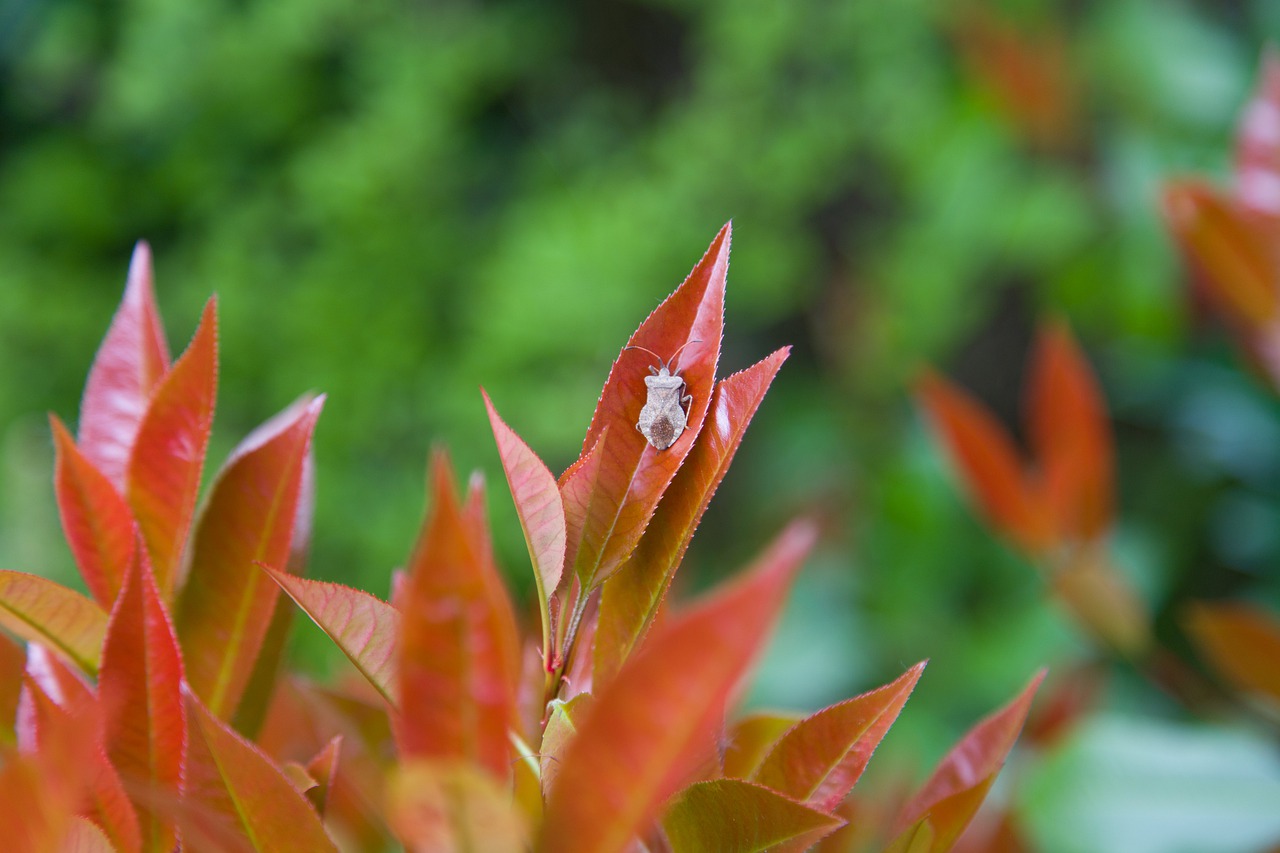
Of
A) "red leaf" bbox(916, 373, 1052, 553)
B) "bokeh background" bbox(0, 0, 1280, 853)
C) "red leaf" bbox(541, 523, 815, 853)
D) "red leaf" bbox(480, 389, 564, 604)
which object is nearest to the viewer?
"red leaf" bbox(541, 523, 815, 853)

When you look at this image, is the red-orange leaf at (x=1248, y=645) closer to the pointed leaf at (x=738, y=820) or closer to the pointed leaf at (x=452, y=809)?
the pointed leaf at (x=738, y=820)

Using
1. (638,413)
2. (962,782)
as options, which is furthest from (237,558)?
(962,782)

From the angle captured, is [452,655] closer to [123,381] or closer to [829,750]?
[829,750]

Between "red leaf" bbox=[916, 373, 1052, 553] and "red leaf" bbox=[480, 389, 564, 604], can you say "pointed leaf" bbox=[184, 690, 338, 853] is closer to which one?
"red leaf" bbox=[480, 389, 564, 604]

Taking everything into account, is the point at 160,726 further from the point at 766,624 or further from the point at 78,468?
the point at 766,624

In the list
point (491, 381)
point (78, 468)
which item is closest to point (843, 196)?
point (491, 381)

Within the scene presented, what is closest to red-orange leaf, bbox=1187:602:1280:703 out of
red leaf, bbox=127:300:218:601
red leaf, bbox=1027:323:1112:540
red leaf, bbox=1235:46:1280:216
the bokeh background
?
red leaf, bbox=1027:323:1112:540

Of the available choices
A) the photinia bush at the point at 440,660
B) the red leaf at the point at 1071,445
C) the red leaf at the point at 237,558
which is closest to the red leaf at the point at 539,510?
the photinia bush at the point at 440,660
